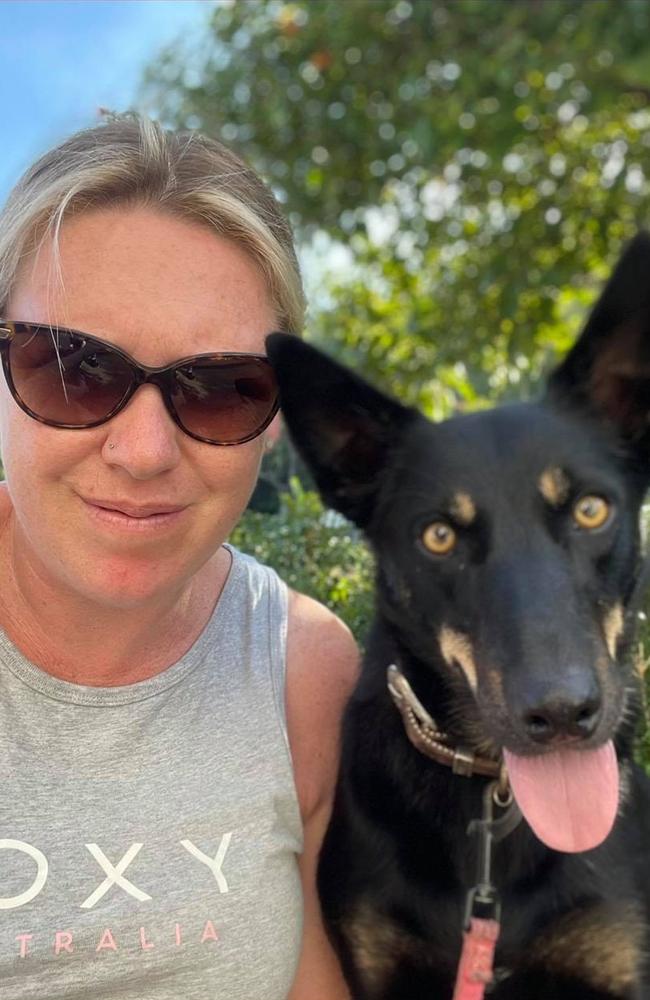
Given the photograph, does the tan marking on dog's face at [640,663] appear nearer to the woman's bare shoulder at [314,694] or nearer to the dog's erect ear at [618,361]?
the dog's erect ear at [618,361]

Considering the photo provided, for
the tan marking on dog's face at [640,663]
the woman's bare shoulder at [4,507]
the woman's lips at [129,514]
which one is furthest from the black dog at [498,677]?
the woman's bare shoulder at [4,507]

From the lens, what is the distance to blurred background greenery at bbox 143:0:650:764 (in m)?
4.96

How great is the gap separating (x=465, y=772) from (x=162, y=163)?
1.44 meters

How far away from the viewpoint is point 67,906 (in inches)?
62.8

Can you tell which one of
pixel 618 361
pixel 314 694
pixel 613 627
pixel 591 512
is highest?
pixel 618 361

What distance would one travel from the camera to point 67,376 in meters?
1.67

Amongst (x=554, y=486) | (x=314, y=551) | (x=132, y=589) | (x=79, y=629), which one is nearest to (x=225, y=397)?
(x=132, y=589)

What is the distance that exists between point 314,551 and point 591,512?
150cm

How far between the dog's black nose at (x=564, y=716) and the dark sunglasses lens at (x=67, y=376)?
940mm

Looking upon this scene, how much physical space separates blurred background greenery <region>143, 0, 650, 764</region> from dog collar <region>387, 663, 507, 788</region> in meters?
1.62

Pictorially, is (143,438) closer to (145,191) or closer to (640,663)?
(145,191)

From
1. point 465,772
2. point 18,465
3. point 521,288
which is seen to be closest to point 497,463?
point 465,772

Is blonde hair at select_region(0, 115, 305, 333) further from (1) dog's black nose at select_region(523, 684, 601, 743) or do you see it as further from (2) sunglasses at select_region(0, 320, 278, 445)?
(1) dog's black nose at select_region(523, 684, 601, 743)

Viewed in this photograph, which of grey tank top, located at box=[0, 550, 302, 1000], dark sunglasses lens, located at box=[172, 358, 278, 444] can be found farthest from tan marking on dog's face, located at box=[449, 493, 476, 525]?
grey tank top, located at box=[0, 550, 302, 1000]
